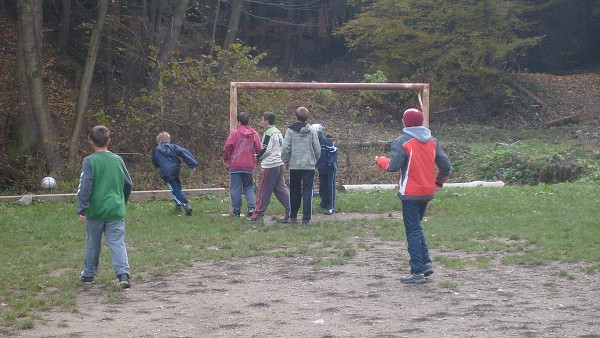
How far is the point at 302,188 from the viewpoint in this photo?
45.3 feet

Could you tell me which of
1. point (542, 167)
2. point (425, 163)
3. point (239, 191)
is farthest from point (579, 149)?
point (425, 163)

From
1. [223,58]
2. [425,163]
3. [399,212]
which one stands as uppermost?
[223,58]

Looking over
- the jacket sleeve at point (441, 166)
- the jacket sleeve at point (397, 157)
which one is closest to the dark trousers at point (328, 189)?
the jacket sleeve at point (441, 166)

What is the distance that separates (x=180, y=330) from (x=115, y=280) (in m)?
2.36

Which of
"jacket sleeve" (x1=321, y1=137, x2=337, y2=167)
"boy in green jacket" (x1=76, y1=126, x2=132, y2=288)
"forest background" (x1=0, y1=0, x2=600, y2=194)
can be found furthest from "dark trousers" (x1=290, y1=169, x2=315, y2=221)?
"forest background" (x1=0, y1=0, x2=600, y2=194)

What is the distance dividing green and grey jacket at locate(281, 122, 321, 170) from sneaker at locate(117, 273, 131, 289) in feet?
16.1

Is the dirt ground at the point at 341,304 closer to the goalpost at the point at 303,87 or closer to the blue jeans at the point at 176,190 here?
the blue jeans at the point at 176,190

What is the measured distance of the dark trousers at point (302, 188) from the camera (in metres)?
13.5

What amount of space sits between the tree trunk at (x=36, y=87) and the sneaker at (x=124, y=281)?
37.4 ft

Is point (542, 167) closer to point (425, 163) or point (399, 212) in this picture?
point (399, 212)

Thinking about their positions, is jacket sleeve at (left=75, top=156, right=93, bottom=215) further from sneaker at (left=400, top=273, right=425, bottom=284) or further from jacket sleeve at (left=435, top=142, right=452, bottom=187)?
jacket sleeve at (left=435, top=142, right=452, bottom=187)

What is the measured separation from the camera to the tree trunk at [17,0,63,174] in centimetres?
1961

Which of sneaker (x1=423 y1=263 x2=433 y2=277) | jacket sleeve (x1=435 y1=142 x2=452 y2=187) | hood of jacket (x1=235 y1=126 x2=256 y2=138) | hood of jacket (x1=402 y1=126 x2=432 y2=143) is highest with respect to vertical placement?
hood of jacket (x1=402 y1=126 x2=432 y2=143)

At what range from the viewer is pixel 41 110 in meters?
20.1
